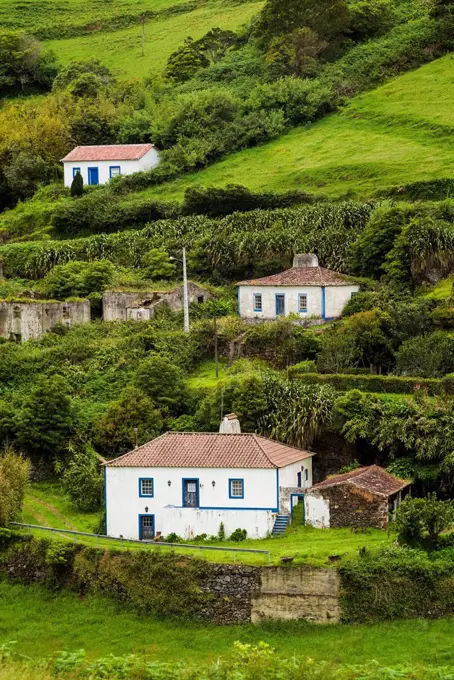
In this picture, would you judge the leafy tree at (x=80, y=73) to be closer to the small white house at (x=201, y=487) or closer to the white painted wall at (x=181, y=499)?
the small white house at (x=201, y=487)

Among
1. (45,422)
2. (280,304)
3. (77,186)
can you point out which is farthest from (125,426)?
(77,186)

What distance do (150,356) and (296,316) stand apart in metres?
7.86

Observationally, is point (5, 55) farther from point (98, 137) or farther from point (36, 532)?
point (36, 532)

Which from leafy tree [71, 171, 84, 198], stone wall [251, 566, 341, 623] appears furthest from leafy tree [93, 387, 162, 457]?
leafy tree [71, 171, 84, 198]

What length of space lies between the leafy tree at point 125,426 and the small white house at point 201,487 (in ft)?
16.7

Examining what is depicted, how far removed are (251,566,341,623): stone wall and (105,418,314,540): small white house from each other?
17.4ft

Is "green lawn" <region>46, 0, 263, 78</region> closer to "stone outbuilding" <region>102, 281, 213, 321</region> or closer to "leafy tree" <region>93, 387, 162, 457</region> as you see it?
"stone outbuilding" <region>102, 281, 213, 321</region>

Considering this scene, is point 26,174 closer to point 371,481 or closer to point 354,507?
point 371,481

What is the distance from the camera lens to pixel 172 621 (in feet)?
155

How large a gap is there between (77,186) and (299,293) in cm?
2606

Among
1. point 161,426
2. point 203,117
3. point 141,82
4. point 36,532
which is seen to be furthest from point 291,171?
point 36,532

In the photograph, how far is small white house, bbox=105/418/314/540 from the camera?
52031mm

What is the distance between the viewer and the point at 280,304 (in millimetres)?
70438

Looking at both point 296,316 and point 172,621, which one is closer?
point 172,621
